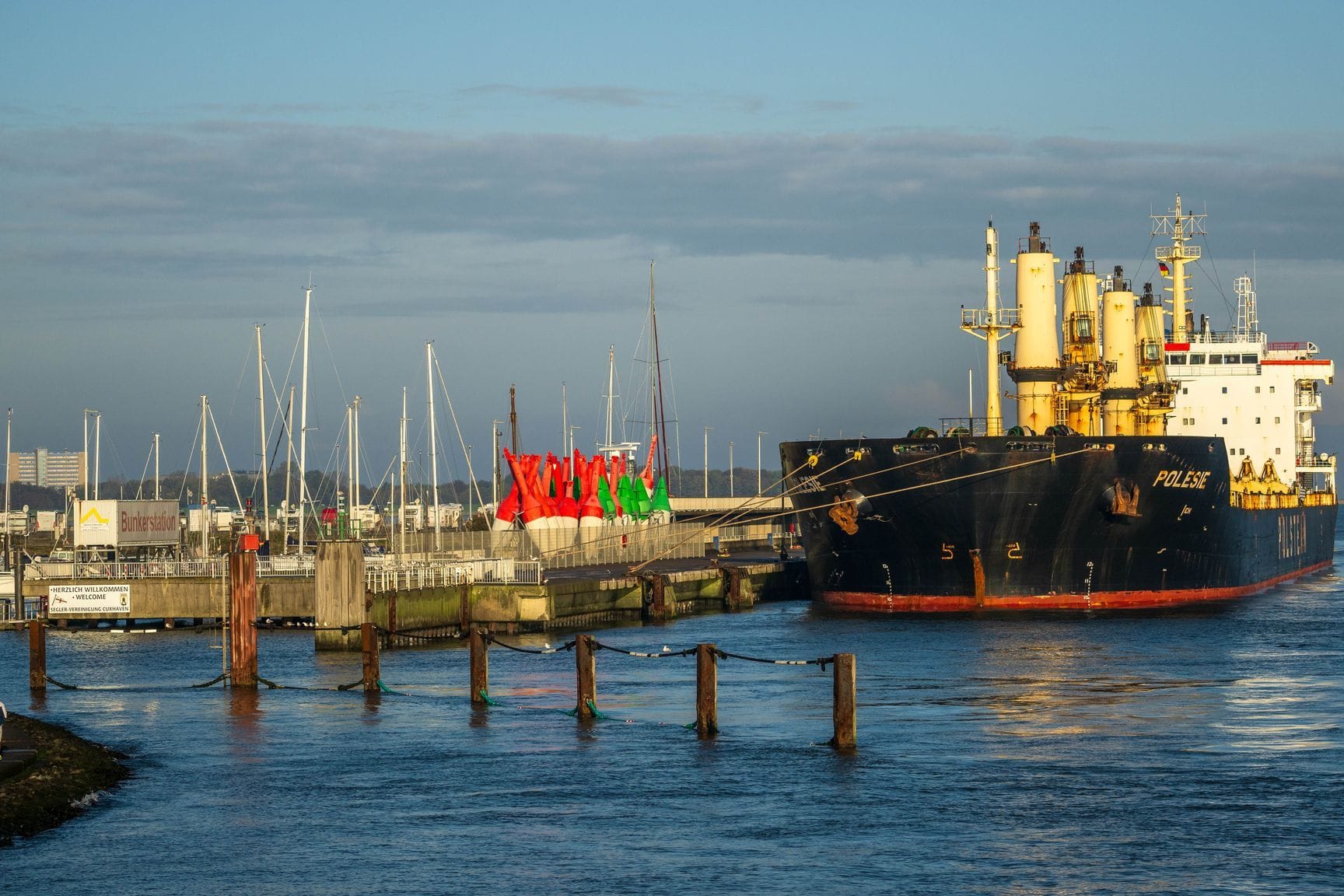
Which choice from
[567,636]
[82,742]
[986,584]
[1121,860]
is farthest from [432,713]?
[986,584]

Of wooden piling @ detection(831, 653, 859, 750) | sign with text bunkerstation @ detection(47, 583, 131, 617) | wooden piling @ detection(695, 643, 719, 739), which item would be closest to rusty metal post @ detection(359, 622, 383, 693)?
wooden piling @ detection(695, 643, 719, 739)

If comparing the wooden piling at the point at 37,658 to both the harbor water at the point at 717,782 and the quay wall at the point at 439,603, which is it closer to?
the harbor water at the point at 717,782

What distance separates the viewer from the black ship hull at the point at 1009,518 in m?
43.8

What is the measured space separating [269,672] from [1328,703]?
19735 millimetres

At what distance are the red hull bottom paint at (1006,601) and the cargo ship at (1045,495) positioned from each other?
46mm

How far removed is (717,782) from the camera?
20.6m

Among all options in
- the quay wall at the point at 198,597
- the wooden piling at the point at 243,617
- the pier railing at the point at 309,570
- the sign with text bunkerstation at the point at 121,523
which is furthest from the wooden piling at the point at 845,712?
the sign with text bunkerstation at the point at 121,523

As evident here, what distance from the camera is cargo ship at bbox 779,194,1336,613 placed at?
44031 millimetres

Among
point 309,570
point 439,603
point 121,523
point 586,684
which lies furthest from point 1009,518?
point 121,523

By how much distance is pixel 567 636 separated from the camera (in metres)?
44.6

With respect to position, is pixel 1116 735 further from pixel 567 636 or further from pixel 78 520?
pixel 78 520

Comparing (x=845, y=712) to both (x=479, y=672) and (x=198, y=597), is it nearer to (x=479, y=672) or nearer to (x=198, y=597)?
(x=479, y=672)

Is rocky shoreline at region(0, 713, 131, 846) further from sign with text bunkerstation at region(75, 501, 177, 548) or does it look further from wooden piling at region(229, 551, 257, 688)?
sign with text bunkerstation at region(75, 501, 177, 548)

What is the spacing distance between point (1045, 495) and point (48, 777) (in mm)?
30050
